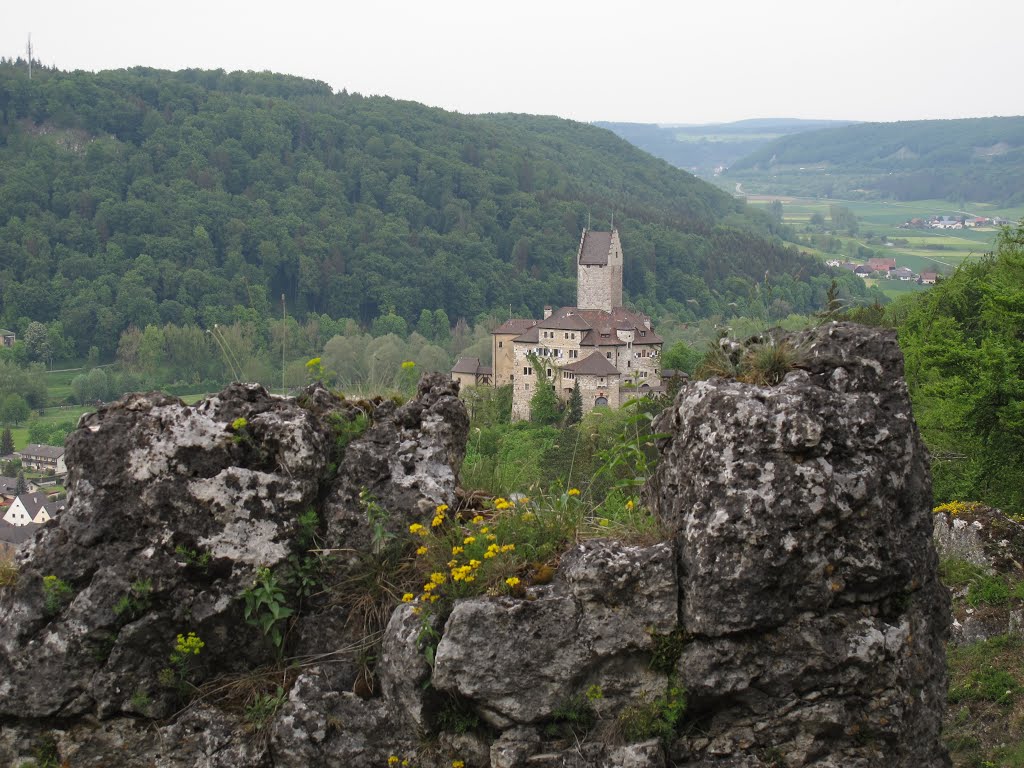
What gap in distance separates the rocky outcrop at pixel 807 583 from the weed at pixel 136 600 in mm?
2950

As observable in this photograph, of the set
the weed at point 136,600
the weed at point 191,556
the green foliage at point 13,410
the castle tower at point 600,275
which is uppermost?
the weed at point 191,556

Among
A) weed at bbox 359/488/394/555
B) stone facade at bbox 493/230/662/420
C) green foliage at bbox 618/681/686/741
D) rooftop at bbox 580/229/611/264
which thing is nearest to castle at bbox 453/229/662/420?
stone facade at bbox 493/230/662/420

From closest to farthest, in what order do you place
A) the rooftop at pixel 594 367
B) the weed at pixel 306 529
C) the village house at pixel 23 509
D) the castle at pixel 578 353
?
the weed at pixel 306 529
the village house at pixel 23 509
the rooftop at pixel 594 367
the castle at pixel 578 353

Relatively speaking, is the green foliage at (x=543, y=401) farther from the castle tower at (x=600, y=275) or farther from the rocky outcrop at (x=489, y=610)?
the rocky outcrop at (x=489, y=610)

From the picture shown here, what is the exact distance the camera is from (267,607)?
6.83 meters

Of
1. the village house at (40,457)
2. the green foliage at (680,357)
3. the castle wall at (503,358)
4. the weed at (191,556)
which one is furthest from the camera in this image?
the village house at (40,457)

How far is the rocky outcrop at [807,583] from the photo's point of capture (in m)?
5.96

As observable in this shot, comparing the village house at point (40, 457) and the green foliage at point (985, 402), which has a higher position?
the green foliage at point (985, 402)

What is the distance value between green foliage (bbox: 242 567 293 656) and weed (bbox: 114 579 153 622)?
0.53 meters

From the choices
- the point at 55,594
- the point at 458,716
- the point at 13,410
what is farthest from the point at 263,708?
the point at 13,410

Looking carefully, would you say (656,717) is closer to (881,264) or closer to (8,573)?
(8,573)

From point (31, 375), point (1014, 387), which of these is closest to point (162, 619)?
point (1014, 387)

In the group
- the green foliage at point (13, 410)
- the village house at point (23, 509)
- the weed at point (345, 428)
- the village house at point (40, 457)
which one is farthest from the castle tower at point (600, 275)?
the weed at point (345, 428)

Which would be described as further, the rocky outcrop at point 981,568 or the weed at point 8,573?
the rocky outcrop at point 981,568
